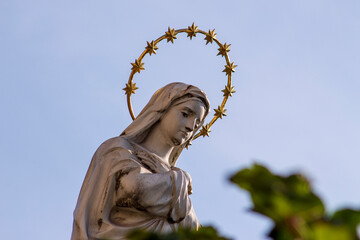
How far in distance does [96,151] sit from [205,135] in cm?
130

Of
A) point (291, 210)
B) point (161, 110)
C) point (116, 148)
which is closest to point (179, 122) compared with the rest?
point (161, 110)

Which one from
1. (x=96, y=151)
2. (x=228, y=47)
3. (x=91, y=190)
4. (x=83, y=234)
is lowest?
(x=83, y=234)

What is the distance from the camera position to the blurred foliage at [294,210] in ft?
4.97

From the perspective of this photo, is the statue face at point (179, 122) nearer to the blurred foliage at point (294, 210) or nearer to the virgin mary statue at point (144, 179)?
the virgin mary statue at point (144, 179)

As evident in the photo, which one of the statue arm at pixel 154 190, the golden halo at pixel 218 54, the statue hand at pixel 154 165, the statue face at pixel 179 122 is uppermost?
the golden halo at pixel 218 54

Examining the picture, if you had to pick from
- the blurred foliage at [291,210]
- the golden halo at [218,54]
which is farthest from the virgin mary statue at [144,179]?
the blurred foliage at [291,210]

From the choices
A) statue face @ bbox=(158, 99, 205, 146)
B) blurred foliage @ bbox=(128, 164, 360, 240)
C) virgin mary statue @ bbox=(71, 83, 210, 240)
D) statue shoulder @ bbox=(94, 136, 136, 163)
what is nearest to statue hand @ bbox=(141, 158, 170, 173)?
virgin mary statue @ bbox=(71, 83, 210, 240)

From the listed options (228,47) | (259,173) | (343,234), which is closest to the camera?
(343,234)

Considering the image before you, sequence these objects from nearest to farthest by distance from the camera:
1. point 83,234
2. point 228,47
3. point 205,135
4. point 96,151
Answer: point 83,234, point 96,151, point 205,135, point 228,47

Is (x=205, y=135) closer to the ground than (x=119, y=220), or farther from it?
farther from it

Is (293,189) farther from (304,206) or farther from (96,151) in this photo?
(96,151)

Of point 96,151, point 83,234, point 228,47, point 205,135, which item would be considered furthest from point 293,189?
point 228,47

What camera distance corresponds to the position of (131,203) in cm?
593

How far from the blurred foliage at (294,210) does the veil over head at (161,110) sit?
4.97 meters
